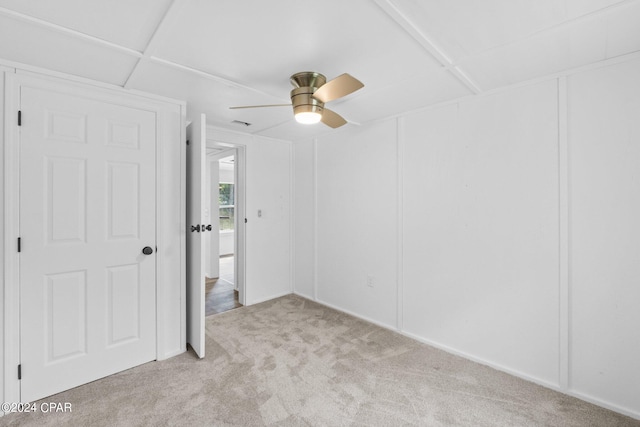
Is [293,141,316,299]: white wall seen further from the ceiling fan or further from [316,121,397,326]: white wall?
the ceiling fan

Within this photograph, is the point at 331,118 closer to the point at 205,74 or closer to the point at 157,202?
the point at 205,74

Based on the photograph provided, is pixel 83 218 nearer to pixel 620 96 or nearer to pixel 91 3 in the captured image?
pixel 91 3

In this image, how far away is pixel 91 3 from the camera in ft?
4.15

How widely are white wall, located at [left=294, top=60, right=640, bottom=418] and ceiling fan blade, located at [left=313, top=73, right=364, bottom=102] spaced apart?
1.24 metres

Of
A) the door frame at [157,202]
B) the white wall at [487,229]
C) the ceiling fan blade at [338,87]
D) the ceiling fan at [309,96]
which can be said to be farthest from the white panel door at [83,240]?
the white wall at [487,229]

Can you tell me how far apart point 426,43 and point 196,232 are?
218cm

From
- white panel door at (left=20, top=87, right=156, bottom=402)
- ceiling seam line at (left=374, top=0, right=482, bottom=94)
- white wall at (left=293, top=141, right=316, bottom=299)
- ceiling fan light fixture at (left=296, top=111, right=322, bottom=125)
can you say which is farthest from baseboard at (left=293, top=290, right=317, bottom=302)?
ceiling seam line at (left=374, top=0, right=482, bottom=94)

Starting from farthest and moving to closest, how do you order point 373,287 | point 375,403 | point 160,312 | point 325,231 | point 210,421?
1. point 325,231
2. point 373,287
3. point 160,312
4. point 375,403
5. point 210,421

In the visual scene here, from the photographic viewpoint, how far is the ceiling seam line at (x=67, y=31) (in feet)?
4.39

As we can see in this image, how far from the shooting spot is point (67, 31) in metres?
1.47

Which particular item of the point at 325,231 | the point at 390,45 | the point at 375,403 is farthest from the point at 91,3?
the point at 325,231

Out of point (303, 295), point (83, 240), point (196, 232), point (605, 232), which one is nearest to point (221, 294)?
point (303, 295)

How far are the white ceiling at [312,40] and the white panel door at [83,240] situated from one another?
0.36m

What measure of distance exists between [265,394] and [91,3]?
2375 millimetres
